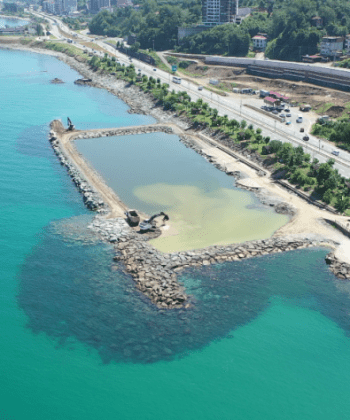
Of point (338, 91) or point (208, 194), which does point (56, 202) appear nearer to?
point (208, 194)

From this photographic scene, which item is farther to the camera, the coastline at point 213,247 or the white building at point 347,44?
the white building at point 347,44

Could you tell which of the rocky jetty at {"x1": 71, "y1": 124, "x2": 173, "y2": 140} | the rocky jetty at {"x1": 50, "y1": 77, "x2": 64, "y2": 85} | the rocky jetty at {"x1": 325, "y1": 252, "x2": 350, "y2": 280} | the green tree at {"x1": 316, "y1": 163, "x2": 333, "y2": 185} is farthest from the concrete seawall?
the rocky jetty at {"x1": 50, "y1": 77, "x2": 64, "y2": 85}

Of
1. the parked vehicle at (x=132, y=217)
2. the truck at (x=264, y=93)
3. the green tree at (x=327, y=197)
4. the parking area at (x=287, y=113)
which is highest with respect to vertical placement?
the truck at (x=264, y=93)

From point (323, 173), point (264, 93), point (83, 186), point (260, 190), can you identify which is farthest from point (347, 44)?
point (83, 186)

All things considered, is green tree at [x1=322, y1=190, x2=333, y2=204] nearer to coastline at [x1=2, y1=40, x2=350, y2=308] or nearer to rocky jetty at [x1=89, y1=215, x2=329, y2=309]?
coastline at [x1=2, y1=40, x2=350, y2=308]

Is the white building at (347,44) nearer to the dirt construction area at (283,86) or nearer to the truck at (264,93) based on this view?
the dirt construction area at (283,86)

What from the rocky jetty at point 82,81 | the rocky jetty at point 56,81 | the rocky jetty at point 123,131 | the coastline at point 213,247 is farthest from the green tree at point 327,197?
the rocky jetty at point 56,81
